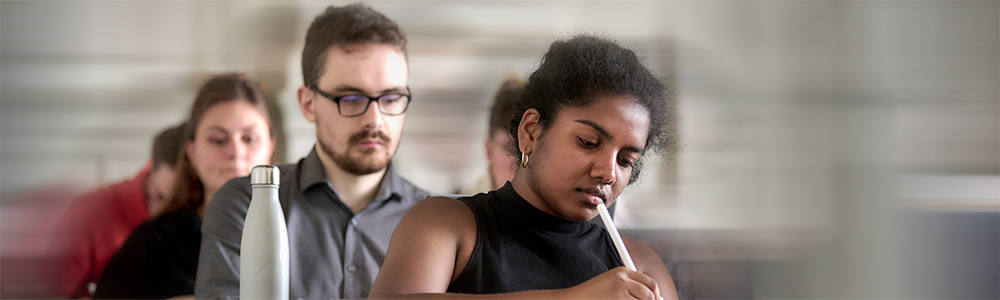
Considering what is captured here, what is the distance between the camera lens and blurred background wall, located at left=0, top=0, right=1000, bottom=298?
1.05 meters

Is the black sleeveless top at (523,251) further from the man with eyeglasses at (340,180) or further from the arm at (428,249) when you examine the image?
the man with eyeglasses at (340,180)

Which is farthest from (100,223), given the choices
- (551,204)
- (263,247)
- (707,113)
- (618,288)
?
(707,113)

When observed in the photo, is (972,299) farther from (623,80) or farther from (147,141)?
(147,141)

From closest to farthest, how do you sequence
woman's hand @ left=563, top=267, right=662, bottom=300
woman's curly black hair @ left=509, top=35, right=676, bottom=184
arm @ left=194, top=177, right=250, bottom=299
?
woman's hand @ left=563, top=267, right=662, bottom=300, woman's curly black hair @ left=509, top=35, right=676, bottom=184, arm @ left=194, top=177, right=250, bottom=299

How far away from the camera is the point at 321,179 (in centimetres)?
104

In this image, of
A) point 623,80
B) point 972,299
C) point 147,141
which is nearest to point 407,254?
point 623,80

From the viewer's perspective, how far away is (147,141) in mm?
1047

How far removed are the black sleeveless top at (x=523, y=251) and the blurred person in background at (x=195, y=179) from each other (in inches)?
16.3

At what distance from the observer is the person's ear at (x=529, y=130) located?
32.6 inches

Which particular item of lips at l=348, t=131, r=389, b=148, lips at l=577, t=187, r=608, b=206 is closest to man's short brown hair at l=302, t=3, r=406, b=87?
lips at l=348, t=131, r=389, b=148

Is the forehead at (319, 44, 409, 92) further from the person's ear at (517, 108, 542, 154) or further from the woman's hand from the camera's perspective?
the woman's hand

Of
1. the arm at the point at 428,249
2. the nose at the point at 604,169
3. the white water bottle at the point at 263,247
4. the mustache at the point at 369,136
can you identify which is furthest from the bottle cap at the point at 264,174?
the nose at the point at 604,169

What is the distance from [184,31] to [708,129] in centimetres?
Answer: 85

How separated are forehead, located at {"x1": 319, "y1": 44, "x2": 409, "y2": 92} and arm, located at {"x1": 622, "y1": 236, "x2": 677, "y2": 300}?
1.38 ft
